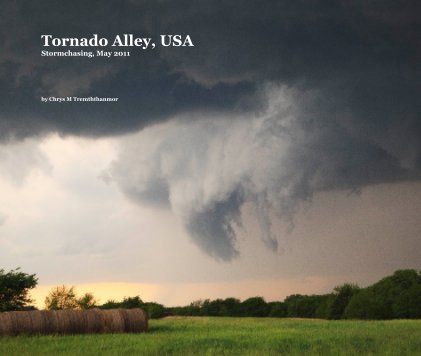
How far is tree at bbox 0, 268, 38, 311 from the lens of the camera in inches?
1962

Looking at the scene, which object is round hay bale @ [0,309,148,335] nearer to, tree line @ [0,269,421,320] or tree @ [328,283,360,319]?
tree line @ [0,269,421,320]

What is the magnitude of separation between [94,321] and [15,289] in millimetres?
18253

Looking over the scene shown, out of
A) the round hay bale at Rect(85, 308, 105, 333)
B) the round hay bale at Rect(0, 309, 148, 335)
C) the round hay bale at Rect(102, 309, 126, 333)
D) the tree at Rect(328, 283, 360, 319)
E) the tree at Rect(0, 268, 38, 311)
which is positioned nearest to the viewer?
the round hay bale at Rect(0, 309, 148, 335)

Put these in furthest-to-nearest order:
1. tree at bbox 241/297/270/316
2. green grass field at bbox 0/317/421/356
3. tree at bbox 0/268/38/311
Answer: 1. tree at bbox 241/297/270/316
2. tree at bbox 0/268/38/311
3. green grass field at bbox 0/317/421/356

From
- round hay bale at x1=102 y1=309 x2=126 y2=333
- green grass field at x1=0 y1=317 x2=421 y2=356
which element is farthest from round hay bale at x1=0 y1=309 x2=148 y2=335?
green grass field at x1=0 y1=317 x2=421 y2=356

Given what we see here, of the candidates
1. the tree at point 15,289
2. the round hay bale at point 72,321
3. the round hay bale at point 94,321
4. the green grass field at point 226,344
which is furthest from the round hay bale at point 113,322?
the tree at point 15,289

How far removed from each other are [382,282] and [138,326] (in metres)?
62.1

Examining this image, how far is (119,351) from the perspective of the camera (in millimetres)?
24047

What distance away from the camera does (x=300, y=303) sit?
10656 centimetres

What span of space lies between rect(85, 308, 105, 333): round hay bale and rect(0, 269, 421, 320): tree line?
57.5 feet

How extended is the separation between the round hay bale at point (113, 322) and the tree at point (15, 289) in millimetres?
17517

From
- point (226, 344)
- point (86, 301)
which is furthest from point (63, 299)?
point (226, 344)

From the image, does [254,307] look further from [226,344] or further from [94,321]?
[226,344]

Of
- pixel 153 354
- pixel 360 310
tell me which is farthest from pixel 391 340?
pixel 360 310
